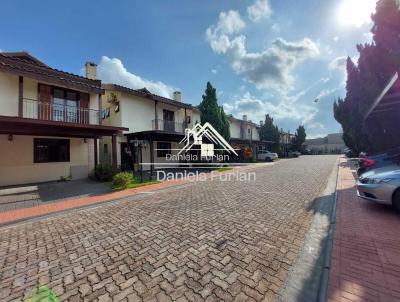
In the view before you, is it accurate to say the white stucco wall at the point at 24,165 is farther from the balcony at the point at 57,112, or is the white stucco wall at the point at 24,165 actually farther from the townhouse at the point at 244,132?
the townhouse at the point at 244,132

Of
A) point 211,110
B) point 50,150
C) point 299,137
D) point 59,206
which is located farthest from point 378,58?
point 299,137

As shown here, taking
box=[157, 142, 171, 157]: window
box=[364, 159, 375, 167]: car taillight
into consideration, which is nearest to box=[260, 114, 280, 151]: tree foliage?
box=[157, 142, 171, 157]: window

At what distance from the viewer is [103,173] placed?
1163 centimetres

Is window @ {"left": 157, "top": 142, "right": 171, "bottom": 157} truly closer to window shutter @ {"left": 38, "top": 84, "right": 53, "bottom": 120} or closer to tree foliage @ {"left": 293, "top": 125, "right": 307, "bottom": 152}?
window shutter @ {"left": 38, "top": 84, "right": 53, "bottom": 120}

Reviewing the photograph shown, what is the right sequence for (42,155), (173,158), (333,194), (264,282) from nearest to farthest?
1. (264,282)
2. (333,194)
3. (42,155)
4. (173,158)

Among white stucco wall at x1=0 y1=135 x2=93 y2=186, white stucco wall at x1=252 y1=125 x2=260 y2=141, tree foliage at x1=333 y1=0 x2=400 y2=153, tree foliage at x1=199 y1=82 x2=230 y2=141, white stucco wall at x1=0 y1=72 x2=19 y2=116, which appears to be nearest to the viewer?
tree foliage at x1=333 y1=0 x2=400 y2=153

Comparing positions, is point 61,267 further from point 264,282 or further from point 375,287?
point 375,287

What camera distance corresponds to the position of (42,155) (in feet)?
37.7

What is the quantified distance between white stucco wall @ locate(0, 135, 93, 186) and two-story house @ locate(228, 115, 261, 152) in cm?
2000

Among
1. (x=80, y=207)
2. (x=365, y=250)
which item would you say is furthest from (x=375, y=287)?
(x=80, y=207)

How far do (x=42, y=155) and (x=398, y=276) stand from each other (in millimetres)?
14522

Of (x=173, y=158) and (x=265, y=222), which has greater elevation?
(x=173, y=158)

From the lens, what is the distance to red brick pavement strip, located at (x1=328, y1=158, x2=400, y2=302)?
2410 millimetres

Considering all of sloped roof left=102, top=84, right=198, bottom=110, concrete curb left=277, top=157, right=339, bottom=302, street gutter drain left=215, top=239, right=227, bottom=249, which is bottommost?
concrete curb left=277, top=157, right=339, bottom=302
